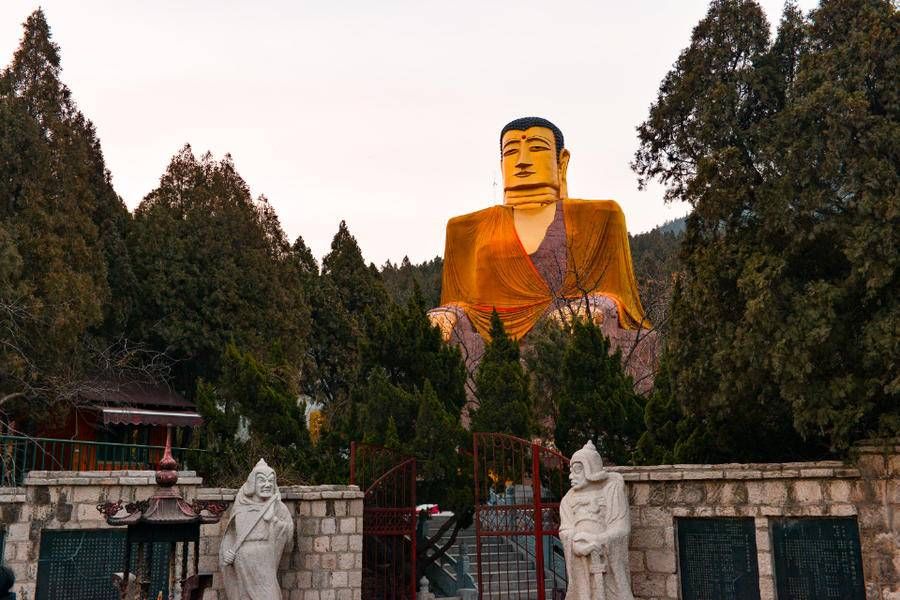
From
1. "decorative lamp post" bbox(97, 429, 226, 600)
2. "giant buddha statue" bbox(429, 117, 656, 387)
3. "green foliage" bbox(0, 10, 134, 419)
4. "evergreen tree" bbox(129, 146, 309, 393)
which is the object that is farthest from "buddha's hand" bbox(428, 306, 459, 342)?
"decorative lamp post" bbox(97, 429, 226, 600)

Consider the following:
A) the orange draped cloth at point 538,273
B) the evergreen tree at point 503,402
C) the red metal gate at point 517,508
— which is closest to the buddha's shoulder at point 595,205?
the orange draped cloth at point 538,273

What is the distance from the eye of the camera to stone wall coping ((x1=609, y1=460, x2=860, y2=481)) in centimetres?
771

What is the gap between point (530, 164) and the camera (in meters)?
24.8

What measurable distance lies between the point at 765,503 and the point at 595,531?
1.54 meters

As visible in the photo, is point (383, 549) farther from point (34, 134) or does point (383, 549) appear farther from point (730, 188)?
point (34, 134)

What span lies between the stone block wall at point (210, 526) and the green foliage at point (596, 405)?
320 cm

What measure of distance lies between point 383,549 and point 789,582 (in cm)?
461

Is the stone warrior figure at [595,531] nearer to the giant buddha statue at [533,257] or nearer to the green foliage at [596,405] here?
the green foliage at [596,405]

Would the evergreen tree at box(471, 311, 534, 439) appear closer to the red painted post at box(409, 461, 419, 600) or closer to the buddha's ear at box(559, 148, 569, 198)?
the red painted post at box(409, 461, 419, 600)

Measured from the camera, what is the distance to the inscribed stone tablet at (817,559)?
7562 millimetres

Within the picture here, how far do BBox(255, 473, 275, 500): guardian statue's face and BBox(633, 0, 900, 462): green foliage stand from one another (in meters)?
4.05

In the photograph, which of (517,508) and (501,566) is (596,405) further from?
(501,566)

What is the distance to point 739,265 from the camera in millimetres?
8312

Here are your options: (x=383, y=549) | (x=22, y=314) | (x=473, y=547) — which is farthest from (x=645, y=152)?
(x=22, y=314)
